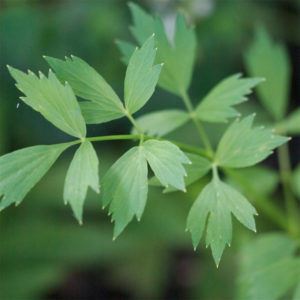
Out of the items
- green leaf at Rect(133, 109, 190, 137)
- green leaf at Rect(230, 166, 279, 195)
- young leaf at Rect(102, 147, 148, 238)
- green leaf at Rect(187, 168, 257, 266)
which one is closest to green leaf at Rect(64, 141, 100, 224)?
young leaf at Rect(102, 147, 148, 238)

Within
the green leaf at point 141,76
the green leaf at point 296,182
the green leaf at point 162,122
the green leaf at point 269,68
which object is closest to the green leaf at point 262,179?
the green leaf at point 296,182

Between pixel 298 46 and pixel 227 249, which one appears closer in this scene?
pixel 227 249

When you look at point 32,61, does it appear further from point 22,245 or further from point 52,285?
point 52,285

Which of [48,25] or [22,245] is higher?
[48,25]

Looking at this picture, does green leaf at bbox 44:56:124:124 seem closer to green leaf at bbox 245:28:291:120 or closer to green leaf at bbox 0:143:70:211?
green leaf at bbox 0:143:70:211

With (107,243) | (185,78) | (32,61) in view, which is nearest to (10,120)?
(32,61)

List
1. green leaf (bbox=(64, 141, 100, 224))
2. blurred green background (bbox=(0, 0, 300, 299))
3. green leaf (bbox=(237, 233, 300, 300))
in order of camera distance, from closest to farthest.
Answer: green leaf (bbox=(64, 141, 100, 224)), green leaf (bbox=(237, 233, 300, 300)), blurred green background (bbox=(0, 0, 300, 299))

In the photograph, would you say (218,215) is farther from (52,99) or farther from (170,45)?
(170,45)
